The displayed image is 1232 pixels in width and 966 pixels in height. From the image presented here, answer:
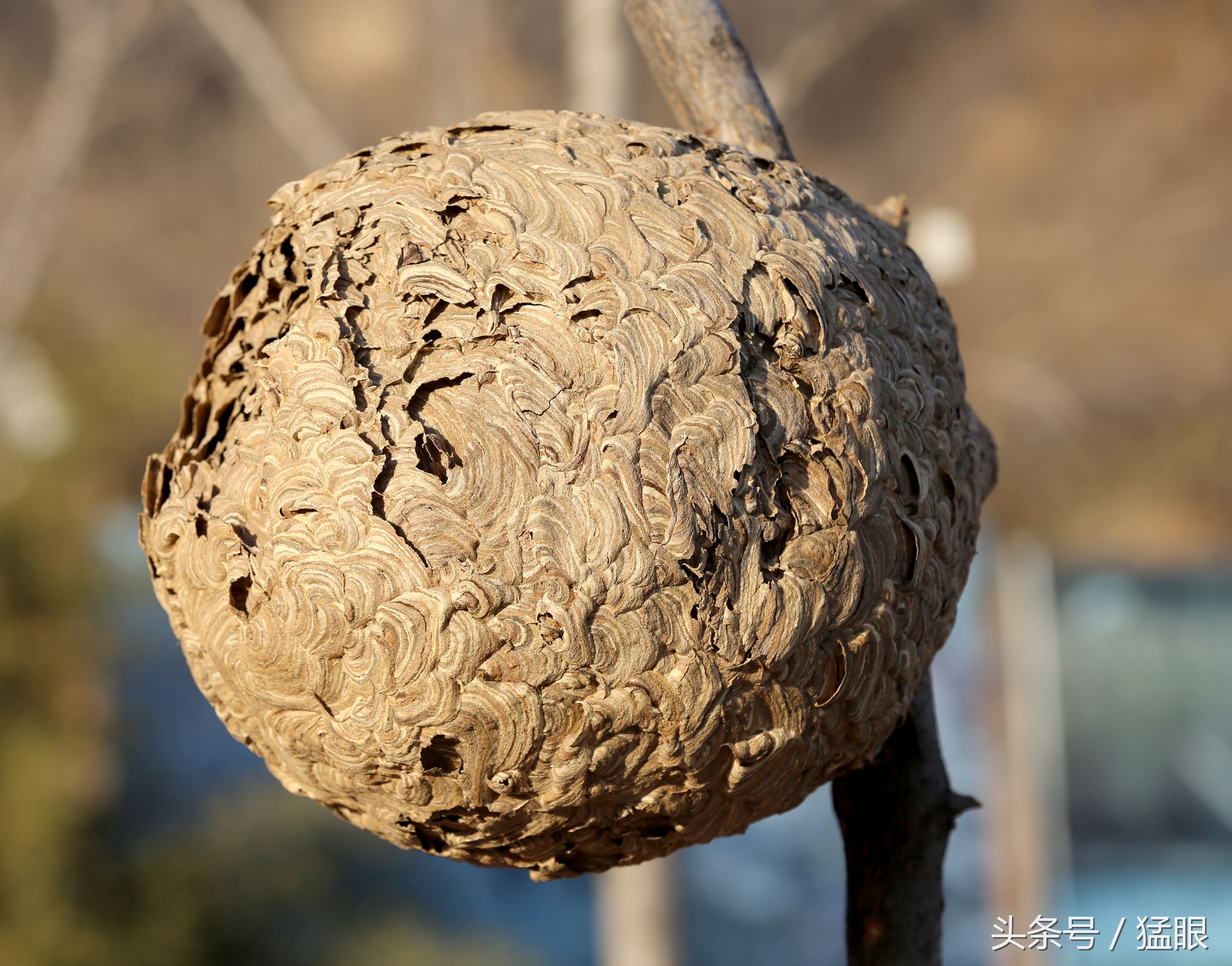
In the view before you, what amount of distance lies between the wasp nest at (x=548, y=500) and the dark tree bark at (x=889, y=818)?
0.36 m

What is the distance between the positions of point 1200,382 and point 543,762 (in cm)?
894

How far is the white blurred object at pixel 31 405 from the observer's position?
5.99 metres

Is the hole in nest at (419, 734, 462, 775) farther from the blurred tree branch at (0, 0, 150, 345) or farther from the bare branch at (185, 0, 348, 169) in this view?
the blurred tree branch at (0, 0, 150, 345)

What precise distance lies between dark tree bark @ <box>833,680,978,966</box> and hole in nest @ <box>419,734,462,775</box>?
0.67m

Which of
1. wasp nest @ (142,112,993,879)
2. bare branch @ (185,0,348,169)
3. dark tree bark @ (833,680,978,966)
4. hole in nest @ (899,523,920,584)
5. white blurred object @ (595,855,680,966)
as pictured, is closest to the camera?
wasp nest @ (142,112,993,879)

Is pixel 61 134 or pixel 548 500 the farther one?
pixel 61 134

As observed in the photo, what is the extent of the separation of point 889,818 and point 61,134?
579cm

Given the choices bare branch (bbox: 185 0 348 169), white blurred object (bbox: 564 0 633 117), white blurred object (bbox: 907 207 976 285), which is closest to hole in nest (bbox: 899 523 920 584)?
white blurred object (bbox: 907 207 976 285)

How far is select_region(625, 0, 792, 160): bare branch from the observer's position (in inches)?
60.0

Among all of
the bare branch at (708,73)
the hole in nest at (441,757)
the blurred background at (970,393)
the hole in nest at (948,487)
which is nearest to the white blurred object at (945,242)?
the blurred background at (970,393)

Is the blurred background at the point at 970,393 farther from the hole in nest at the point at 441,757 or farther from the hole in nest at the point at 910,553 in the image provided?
the hole in nest at the point at 441,757

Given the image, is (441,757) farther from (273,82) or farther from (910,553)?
(273,82)

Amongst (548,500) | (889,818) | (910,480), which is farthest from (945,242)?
(548,500)

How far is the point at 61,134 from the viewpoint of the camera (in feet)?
19.1
